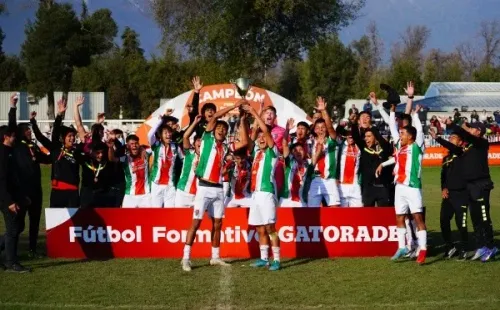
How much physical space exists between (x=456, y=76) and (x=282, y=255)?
76352mm

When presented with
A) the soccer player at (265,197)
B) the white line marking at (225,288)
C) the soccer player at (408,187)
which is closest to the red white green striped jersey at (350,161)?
the soccer player at (408,187)

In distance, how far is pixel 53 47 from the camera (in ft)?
166

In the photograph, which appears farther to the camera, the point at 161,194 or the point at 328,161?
the point at 161,194

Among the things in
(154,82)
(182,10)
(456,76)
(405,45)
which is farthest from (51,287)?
(405,45)

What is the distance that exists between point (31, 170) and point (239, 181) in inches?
135

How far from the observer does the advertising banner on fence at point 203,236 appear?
12953 mm

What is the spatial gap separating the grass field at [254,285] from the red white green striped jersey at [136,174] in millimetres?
1694

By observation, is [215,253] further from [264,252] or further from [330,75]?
[330,75]

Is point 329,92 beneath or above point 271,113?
above

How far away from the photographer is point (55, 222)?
12.9m

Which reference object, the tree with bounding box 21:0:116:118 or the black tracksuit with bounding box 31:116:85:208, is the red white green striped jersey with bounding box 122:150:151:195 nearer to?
the black tracksuit with bounding box 31:116:85:208

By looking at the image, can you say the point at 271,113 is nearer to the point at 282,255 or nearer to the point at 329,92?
the point at 282,255

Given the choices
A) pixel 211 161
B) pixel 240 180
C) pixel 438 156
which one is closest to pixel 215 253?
pixel 211 161

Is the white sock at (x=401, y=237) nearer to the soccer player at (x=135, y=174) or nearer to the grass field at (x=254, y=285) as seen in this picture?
the grass field at (x=254, y=285)
